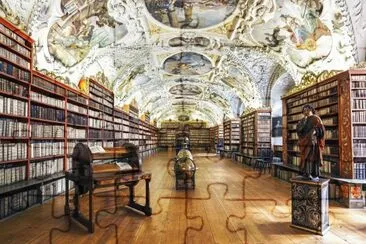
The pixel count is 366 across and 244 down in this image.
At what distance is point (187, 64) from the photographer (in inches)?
552

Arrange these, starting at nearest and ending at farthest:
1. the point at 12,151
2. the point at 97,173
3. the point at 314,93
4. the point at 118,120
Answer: the point at 97,173 → the point at 12,151 → the point at 314,93 → the point at 118,120

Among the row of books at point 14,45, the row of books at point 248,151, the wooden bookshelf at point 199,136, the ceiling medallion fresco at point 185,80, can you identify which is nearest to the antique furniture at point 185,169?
the row of books at point 14,45

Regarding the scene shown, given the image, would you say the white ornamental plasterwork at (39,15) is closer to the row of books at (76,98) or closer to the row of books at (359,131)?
the row of books at (76,98)

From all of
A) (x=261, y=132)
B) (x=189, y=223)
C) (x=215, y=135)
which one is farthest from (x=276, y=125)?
(x=215, y=135)

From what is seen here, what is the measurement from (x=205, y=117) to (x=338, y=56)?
25388mm

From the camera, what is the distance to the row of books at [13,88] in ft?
16.0

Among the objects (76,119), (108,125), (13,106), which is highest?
(13,106)

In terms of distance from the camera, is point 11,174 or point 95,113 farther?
point 95,113

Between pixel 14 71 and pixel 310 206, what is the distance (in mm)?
5363

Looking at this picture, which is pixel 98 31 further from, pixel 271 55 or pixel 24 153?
pixel 271 55

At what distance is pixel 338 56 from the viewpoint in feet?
24.4

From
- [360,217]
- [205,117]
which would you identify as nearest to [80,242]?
[360,217]

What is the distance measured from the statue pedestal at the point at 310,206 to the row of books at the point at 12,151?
15.5 feet

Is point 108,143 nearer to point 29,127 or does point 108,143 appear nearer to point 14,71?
point 29,127
